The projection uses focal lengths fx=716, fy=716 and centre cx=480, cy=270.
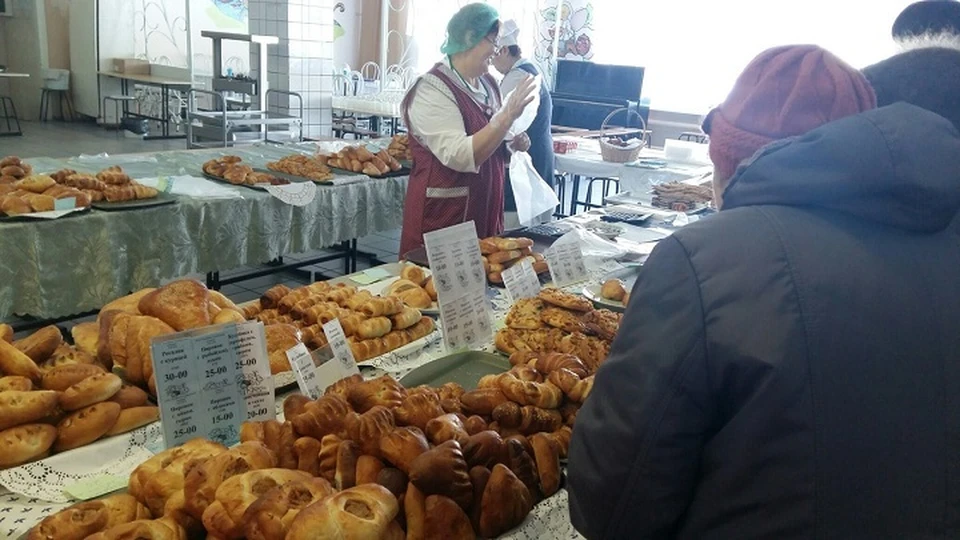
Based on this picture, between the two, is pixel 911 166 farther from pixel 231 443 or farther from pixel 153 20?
pixel 153 20

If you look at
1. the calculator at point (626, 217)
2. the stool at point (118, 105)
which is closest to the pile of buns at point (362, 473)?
the calculator at point (626, 217)

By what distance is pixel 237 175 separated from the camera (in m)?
3.84

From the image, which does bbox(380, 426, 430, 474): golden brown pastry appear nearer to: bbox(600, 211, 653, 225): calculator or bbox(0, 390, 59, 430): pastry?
bbox(0, 390, 59, 430): pastry

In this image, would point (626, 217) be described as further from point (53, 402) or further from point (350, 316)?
point (53, 402)

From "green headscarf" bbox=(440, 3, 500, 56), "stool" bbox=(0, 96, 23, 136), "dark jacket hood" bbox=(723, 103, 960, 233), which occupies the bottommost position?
"stool" bbox=(0, 96, 23, 136)

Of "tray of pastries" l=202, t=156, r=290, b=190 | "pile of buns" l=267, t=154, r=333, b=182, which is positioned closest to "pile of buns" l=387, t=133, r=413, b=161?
"pile of buns" l=267, t=154, r=333, b=182

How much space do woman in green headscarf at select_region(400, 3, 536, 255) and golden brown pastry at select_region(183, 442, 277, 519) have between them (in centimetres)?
179

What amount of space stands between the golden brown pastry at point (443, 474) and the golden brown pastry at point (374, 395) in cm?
20

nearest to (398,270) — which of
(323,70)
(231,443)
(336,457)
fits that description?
(231,443)

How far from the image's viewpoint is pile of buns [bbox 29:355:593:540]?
37.0 inches

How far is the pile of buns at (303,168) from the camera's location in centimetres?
413

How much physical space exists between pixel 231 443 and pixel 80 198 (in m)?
2.24

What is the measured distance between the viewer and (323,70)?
7.62 metres

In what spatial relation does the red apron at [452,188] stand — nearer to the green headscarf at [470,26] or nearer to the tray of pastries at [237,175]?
the green headscarf at [470,26]
